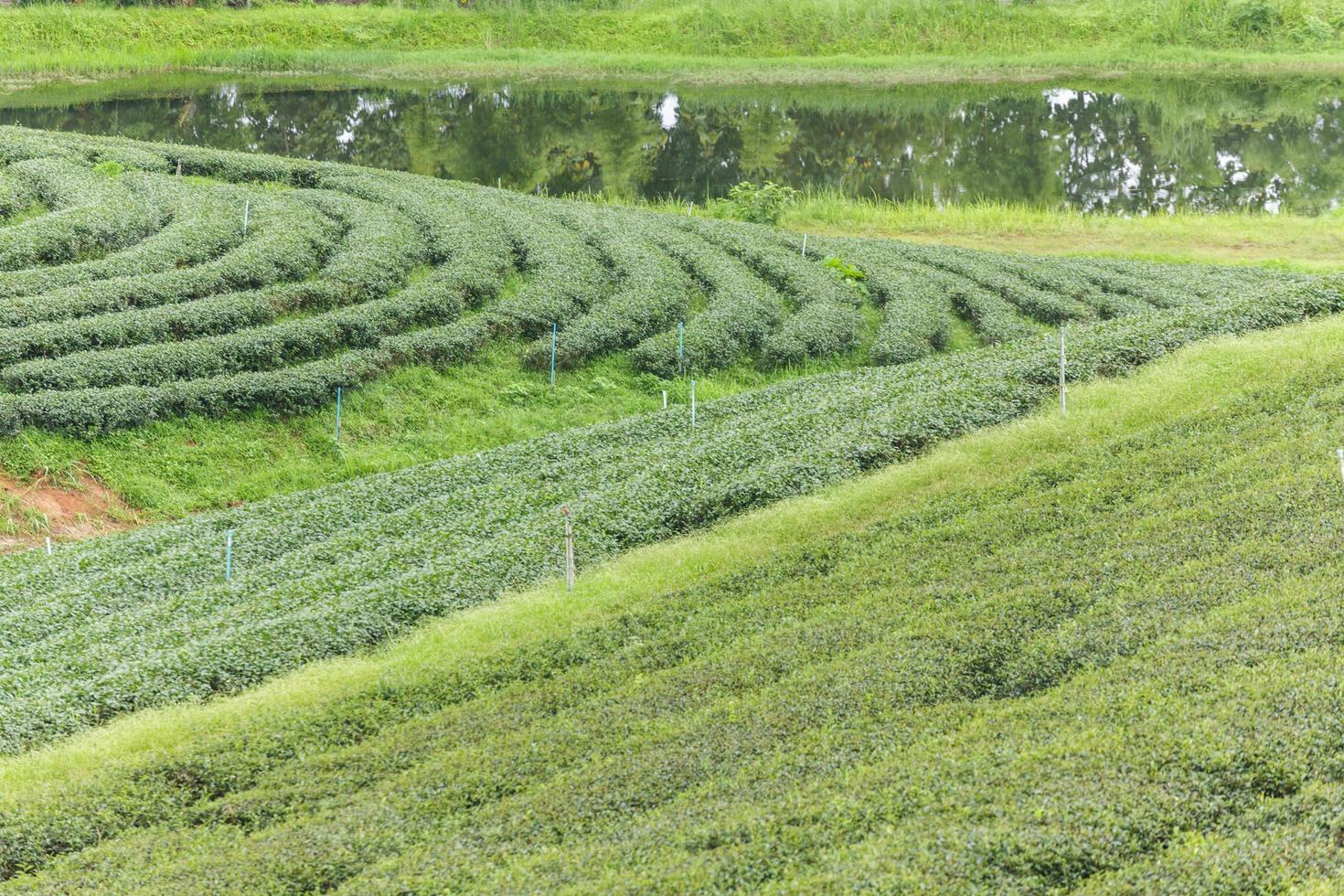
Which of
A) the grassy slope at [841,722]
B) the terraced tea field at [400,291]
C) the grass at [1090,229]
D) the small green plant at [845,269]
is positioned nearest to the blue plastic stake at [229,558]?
the grassy slope at [841,722]

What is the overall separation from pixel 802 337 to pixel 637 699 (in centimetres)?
2181

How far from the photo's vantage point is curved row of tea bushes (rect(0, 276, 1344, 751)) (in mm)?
19141

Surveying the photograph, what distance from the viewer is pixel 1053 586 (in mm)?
17391

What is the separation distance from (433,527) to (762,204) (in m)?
31.7

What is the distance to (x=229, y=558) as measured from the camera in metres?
23.1

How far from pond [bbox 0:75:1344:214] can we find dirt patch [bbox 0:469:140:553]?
3343cm

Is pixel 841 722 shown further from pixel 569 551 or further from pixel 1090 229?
pixel 1090 229

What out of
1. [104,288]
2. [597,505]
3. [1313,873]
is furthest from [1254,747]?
[104,288]

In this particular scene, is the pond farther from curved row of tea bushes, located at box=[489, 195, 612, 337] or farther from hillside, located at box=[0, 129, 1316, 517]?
hillside, located at box=[0, 129, 1316, 517]

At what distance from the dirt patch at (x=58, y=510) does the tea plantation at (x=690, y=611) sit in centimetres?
137

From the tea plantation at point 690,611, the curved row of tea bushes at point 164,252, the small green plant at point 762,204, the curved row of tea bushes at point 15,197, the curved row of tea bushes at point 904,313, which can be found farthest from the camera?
the small green plant at point 762,204

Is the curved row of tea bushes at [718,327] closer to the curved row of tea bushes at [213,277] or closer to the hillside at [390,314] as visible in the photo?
the hillside at [390,314]

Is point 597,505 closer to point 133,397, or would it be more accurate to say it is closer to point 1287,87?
point 133,397

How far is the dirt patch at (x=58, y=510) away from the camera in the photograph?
89.6ft
